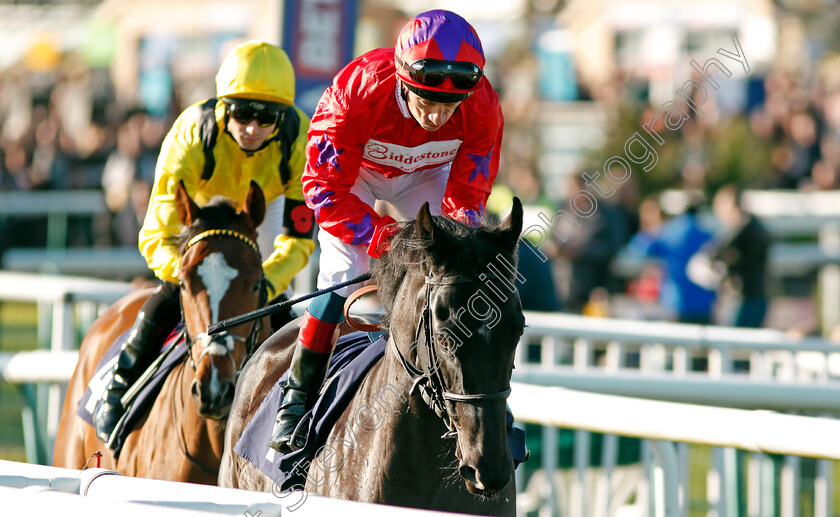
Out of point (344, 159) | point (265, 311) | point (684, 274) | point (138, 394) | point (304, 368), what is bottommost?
point (138, 394)

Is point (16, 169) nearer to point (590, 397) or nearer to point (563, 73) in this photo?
point (563, 73)

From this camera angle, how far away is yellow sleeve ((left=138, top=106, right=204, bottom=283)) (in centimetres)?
442

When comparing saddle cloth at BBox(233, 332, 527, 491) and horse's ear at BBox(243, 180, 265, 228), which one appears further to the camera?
horse's ear at BBox(243, 180, 265, 228)

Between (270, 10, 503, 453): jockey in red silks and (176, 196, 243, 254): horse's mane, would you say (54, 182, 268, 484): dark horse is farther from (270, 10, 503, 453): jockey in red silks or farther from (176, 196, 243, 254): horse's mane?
(270, 10, 503, 453): jockey in red silks

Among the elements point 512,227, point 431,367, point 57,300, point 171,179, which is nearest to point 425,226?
point 512,227

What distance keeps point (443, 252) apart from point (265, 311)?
1.02 metres

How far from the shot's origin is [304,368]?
335cm

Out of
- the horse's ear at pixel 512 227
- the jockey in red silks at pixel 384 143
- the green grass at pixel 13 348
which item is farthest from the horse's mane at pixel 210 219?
the green grass at pixel 13 348

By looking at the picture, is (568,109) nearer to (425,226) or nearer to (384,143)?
(384,143)

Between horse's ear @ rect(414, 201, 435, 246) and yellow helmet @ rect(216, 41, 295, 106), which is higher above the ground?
yellow helmet @ rect(216, 41, 295, 106)

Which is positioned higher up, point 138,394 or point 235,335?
point 235,335

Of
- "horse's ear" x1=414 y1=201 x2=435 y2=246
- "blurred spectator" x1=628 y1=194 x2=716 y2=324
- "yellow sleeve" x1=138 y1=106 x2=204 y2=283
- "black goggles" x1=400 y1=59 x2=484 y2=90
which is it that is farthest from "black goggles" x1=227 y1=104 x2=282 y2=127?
"blurred spectator" x1=628 y1=194 x2=716 y2=324

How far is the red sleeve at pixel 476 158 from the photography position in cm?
341

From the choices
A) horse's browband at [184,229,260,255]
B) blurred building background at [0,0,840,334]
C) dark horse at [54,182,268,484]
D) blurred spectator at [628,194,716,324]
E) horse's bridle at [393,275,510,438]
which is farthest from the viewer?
blurred building background at [0,0,840,334]
